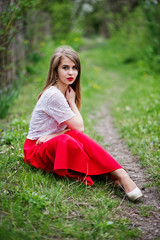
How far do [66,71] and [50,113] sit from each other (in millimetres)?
468

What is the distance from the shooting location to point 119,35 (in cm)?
1227

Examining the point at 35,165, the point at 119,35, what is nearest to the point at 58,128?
the point at 35,165

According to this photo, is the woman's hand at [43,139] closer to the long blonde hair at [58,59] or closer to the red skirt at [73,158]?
the red skirt at [73,158]

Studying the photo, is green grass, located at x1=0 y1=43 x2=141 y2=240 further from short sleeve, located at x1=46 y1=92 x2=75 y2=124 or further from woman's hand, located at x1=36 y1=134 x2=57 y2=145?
short sleeve, located at x1=46 y1=92 x2=75 y2=124

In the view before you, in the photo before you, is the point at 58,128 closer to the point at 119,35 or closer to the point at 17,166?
the point at 17,166

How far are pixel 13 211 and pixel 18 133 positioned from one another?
4.90ft

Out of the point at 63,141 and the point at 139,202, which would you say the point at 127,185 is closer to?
the point at 139,202

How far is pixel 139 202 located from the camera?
7.23 ft

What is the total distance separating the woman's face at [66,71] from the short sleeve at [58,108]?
217mm

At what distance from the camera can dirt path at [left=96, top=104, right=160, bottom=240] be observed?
1.86 metres

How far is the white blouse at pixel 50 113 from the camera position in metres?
2.36

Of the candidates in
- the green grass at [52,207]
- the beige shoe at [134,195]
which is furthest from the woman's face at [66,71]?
the beige shoe at [134,195]

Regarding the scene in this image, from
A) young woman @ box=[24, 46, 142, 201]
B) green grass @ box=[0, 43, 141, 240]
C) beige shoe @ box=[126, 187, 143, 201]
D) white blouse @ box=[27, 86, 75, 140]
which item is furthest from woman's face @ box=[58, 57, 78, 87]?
beige shoe @ box=[126, 187, 143, 201]

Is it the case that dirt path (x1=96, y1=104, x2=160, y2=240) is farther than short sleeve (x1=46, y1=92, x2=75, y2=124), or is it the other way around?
short sleeve (x1=46, y1=92, x2=75, y2=124)
